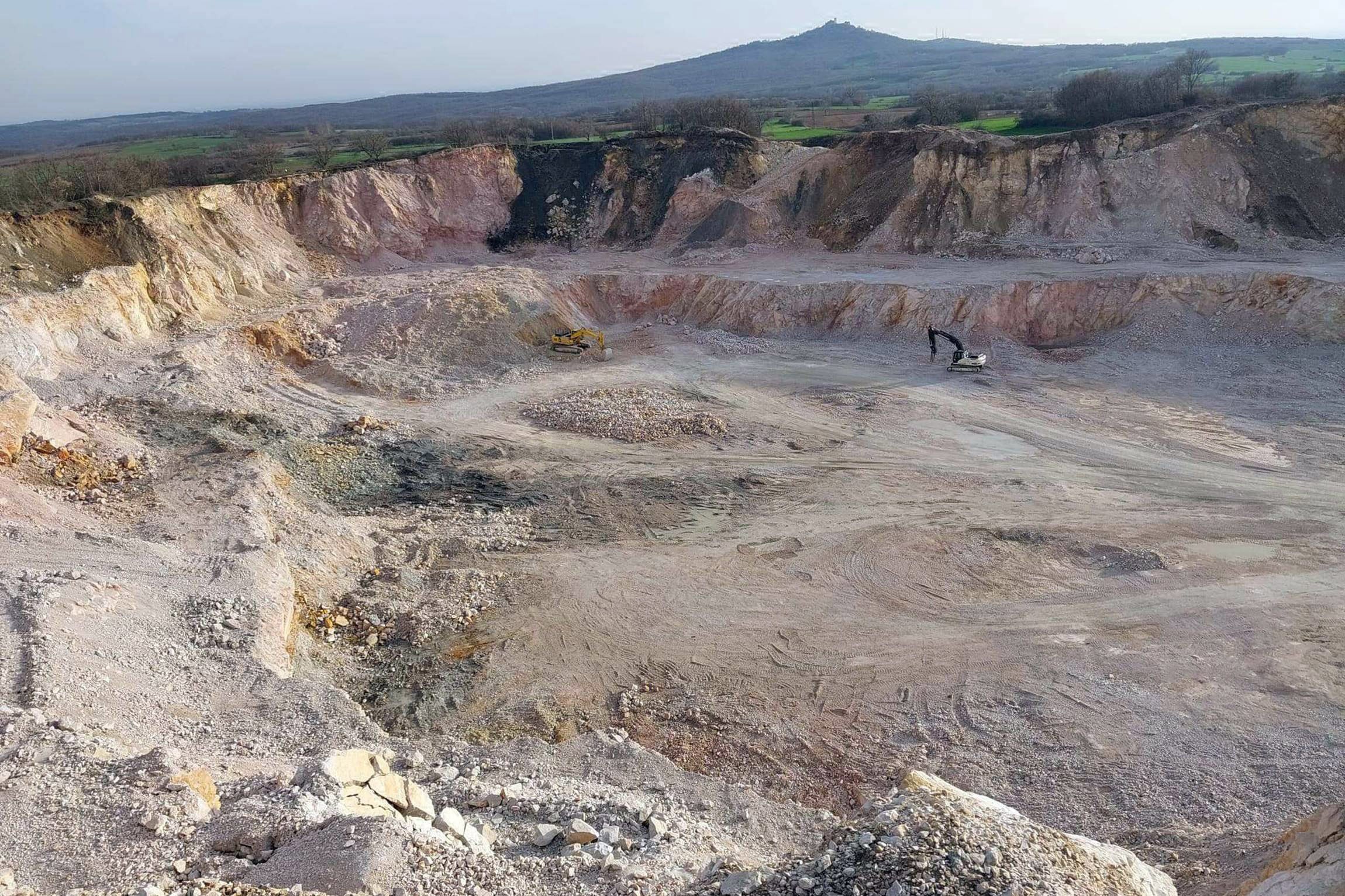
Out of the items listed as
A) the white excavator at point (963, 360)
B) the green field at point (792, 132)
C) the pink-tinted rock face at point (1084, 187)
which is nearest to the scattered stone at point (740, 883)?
the white excavator at point (963, 360)

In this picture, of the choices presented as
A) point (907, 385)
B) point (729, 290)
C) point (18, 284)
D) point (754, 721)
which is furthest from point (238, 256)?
point (754, 721)

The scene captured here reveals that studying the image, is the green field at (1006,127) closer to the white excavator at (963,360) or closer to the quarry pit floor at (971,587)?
the white excavator at (963,360)

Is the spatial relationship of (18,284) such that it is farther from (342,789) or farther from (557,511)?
(342,789)

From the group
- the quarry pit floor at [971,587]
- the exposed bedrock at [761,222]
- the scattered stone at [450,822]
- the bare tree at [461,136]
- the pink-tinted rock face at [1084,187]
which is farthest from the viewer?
the bare tree at [461,136]

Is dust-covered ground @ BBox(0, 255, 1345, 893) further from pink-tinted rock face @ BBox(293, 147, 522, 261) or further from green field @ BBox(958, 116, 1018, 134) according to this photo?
green field @ BBox(958, 116, 1018, 134)

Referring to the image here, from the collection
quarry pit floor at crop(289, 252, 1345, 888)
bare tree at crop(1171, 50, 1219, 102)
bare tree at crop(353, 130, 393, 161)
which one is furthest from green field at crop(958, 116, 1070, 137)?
bare tree at crop(353, 130, 393, 161)

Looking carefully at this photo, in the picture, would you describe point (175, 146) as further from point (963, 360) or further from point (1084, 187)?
point (963, 360)

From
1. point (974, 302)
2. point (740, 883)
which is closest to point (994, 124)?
point (974, 302)
